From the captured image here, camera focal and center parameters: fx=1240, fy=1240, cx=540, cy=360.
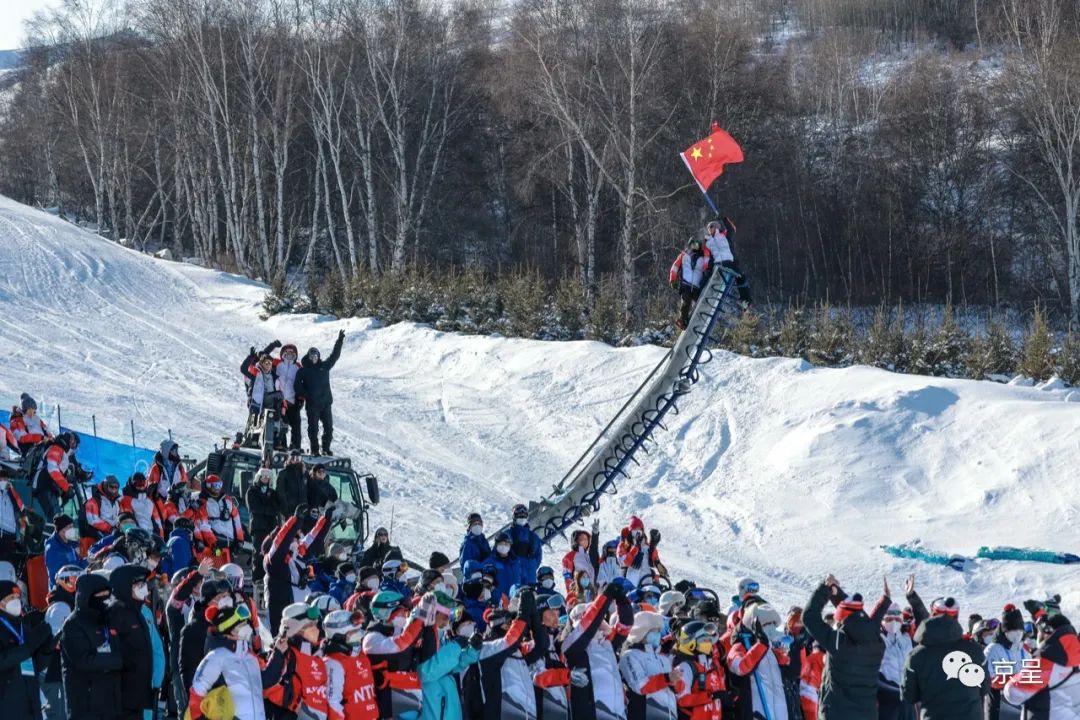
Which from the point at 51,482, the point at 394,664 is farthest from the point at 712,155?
the point at 394,664

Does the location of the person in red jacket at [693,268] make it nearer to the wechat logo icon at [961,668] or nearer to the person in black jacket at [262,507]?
the person in black jacket at [262,507]

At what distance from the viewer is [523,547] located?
1277 cm

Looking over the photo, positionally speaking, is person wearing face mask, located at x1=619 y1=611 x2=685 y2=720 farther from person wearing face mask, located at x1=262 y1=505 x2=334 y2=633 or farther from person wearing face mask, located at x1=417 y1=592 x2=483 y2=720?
person wearing face mask, located at x1=262 y1=505 x2=334 y2=633

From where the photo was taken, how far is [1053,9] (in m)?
32.1

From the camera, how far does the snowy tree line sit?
112 ft

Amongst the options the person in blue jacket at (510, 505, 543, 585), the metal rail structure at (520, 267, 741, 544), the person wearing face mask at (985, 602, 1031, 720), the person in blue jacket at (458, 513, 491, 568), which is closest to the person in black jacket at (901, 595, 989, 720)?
the person wearing face mask at (985, 602, 1031, 720)

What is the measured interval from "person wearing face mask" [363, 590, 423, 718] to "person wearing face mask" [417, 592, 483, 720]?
96 mm

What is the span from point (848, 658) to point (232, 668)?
3857 millimetres

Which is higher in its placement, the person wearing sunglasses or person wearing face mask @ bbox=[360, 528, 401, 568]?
the person wearing sunglasses

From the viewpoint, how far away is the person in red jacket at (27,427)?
49.2ft

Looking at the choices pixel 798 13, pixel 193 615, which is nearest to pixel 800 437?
pixel 193 615

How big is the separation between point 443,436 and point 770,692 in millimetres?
14825

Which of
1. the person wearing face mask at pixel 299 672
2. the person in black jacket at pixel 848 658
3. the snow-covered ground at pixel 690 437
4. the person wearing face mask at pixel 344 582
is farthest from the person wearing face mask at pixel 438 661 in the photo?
the snow-covered ground at pixel 690 437

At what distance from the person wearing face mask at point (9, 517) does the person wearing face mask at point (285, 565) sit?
283 centimetres
